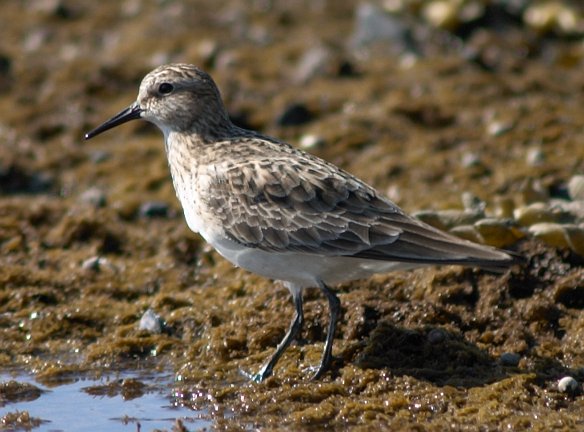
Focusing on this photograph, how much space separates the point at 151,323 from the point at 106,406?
106cm

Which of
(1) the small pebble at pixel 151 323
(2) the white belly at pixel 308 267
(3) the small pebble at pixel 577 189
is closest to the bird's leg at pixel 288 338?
(2) the white belly at pixel 308 267

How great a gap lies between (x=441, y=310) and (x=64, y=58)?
7.69 metres

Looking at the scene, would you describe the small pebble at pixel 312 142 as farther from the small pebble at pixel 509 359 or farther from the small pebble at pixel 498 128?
the small pebble at pixel 509 359

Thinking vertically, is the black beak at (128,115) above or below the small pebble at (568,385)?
above

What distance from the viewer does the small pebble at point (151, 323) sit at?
311 inches

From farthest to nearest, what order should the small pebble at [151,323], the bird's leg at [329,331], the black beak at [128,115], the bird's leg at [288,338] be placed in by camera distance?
the black beak at [128,115] < the small pebble at [151,323] < the bird's leg at [288,338] < the bird's leg at [329,331]

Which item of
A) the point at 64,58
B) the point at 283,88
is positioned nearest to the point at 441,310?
the point at 283,88

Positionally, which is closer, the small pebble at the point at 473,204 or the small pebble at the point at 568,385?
the small pebble at the point at 568,385

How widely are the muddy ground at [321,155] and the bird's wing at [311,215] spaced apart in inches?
25.0

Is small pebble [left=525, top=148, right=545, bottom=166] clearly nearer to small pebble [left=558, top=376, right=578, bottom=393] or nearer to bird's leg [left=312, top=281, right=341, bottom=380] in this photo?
bird's leg [left=312, top=281, right=341, bottom=380]

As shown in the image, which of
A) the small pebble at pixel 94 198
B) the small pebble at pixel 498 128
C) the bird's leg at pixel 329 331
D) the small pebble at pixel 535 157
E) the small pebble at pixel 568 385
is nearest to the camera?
the small pebble at pixel 568 385

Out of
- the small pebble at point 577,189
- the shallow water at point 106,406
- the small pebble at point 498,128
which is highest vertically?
the small pebble at point 498,128

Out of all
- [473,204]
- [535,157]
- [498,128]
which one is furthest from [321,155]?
[473,204]

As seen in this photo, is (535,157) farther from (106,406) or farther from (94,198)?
(106,406)
